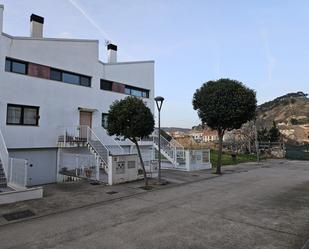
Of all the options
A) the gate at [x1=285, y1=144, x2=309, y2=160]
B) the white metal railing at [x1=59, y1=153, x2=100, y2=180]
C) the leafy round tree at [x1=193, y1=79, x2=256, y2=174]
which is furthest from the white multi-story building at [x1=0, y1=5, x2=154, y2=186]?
the gate at [x1=285, y1=144, x2=309, y2=160]

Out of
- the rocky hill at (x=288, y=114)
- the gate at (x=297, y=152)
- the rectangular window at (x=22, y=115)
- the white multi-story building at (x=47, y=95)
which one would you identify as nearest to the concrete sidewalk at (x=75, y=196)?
the white multi-story building at (x=47, y=95)

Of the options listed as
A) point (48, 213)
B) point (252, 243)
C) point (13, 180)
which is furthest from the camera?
point (13, 180)

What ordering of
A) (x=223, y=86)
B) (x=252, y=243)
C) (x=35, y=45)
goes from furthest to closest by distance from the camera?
1. (x=223, y=86)
2. (x=35, y=45)
3. (x=252, y=243)

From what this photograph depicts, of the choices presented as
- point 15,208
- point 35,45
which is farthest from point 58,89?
point 15,208

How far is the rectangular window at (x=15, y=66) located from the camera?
13773 millimetres

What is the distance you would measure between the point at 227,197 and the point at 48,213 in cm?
642

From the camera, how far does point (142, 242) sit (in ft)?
18.6

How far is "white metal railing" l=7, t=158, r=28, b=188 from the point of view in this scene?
10297 millimetres

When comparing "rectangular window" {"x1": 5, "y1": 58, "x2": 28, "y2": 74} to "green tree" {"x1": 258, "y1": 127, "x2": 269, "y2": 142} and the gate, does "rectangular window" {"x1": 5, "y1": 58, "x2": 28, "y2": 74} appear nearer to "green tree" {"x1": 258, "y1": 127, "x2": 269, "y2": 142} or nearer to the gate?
the gate

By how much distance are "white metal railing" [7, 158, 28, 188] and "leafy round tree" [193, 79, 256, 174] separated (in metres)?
10.6

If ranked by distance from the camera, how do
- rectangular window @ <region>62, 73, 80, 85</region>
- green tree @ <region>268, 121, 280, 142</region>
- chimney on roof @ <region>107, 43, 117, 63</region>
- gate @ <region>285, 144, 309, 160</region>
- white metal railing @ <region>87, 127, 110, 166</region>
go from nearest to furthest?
white metal railing @ <region>87, 127, 110, 166</region> → rectangular window @ <region>62, 73, 80, 85</region> → chimney on roof @ <region>107, 43, 117, 63</region> → gate @ <region>285, 144, 309, 160</region> → green tree @ <region>268, 121, 280, 142</region>

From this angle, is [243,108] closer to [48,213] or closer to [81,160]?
[81,160]

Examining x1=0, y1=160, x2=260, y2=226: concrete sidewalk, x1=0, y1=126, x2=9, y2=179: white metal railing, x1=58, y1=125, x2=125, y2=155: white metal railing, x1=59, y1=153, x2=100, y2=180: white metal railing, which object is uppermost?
x1=58, y1=125, x2=125, y2=155: white metal railing

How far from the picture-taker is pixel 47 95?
1536cm
